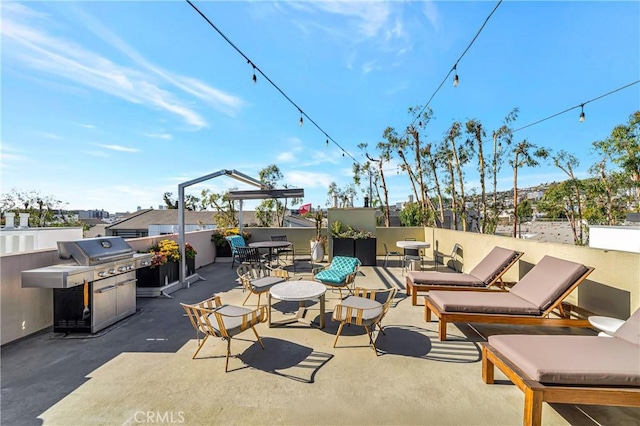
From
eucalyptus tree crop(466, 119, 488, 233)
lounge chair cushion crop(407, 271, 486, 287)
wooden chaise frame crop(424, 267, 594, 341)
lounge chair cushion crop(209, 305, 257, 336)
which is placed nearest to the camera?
lounge chair cushion crop(209, 305, 257, 336)

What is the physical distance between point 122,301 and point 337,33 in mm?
6407

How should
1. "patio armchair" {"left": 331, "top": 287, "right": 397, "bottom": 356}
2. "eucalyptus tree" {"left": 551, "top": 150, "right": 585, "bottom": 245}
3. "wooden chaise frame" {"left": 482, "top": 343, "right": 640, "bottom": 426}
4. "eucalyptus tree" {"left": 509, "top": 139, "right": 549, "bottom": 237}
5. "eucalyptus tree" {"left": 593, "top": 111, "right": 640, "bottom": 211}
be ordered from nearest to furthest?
"wooden chaise frame" {"left": 482, "top": 343, "right": 640, "bottom": 426}
"patio armchair" {"left": 331, "top": 287, "right": 397, "bottom": 356}
"eucalyptus tree" {"left": 593, "top": 111, "right": 640, "bottom": 211}
"eucalyptus tree" {"left": 509, "top": 139, "right": 549, "bottom": 237}
"eucalyptus tree" {"left": 551, "top": 150, "right": 585, "bottom": 245}

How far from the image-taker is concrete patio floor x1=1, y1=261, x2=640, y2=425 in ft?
6.70

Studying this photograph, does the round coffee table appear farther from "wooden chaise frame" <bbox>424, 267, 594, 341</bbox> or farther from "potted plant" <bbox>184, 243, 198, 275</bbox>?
"potted plant" <bbox>184, 243, 198, 275</bbox>

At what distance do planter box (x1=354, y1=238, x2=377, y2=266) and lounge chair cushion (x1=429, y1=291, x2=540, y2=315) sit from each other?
4.45 metres

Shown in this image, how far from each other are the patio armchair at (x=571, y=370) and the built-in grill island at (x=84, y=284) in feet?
15.0

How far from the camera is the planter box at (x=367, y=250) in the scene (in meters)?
8.05

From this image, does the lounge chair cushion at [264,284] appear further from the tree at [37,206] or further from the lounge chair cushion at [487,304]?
the tree at [37,206]

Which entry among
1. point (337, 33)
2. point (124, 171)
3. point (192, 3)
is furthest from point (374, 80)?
point (124, 171)

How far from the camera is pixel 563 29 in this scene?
20.6 feet

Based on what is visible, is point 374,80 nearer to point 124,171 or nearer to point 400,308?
point 400,308

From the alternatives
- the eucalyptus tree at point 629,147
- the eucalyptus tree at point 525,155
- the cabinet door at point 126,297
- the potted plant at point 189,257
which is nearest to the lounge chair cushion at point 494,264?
the cabinet door at point 126,297

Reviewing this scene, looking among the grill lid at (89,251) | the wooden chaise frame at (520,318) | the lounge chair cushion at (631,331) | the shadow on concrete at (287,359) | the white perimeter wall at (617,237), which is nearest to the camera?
the lounge chair cushion at (631,331)

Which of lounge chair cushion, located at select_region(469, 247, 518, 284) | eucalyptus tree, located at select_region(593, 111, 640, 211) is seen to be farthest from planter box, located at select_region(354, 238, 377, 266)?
eucalyptus tree, located at select_region(593, 111, 640, 211)
